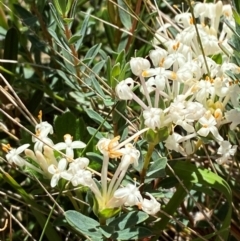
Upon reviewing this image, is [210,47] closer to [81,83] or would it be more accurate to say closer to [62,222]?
[81,83]

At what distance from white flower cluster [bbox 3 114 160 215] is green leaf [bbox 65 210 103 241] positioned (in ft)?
0.17

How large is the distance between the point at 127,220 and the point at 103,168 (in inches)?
4.5

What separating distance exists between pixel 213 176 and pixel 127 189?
0.89 ft

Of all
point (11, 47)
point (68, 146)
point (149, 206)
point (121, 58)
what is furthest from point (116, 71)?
point (11, 47)

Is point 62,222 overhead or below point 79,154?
below

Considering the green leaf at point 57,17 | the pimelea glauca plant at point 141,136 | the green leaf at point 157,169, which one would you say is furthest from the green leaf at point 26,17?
the green leaf at point 157,169

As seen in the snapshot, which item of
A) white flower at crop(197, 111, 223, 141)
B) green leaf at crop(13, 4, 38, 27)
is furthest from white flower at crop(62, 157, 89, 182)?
green leaf at crop(13, 4, 38, 27)

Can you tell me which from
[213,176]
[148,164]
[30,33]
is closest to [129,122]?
[148,164]

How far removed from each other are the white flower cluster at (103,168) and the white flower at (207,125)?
11cm

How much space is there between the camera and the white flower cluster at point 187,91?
42.6 inches

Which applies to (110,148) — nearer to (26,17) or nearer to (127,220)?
(127,220)

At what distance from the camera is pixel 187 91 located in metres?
1.12

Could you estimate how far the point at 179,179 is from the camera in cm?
121

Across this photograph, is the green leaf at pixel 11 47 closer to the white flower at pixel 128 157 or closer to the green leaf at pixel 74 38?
the green leaf at pixel 74 38
